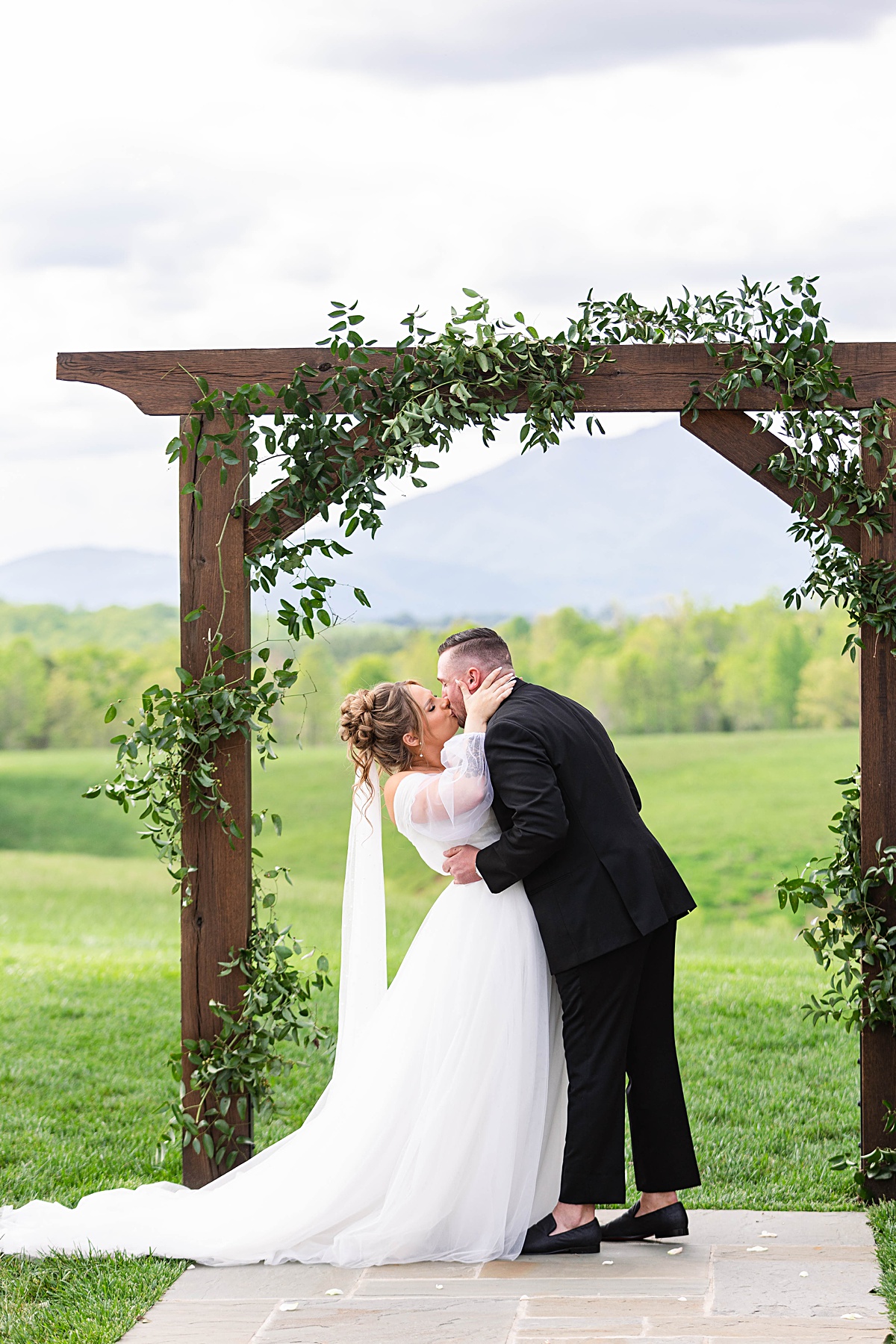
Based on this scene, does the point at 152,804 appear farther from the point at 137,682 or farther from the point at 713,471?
the point at 713,471

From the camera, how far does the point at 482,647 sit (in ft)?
11.6

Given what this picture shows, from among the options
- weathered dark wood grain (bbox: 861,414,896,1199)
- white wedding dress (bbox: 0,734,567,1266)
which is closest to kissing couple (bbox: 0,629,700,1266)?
white wedding dress (bbox: 0,734,567,1266)

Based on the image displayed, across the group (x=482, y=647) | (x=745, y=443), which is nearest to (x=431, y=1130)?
(x=482, y=647)

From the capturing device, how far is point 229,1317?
299cm

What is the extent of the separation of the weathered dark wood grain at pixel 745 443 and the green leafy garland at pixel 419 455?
1.1 inches

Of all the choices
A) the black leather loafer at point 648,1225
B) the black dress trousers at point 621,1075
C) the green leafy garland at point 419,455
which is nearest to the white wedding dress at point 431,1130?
the black dress trousers at point 621,1075

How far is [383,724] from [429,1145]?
1098mm

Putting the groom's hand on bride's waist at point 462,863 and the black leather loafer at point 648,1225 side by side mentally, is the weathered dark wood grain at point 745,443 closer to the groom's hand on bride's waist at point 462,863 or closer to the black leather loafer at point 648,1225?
the groom's hand on bride's waist at point 462,863

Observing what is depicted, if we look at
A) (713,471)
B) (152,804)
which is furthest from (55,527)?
(152,804)

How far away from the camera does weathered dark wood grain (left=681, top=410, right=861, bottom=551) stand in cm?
372

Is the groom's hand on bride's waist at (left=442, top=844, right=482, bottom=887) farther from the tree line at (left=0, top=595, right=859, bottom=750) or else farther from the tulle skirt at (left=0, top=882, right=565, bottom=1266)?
the tree line at (left=0, top=595, right=859, bottom=750)

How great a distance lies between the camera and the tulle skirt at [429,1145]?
3.30m

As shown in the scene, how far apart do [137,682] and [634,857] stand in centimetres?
1848

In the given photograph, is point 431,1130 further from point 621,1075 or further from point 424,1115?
point 621,1075
